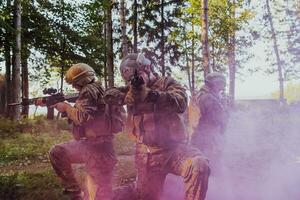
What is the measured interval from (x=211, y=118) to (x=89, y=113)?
263 cm

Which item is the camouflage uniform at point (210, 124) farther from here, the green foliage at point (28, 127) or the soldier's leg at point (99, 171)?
the green foliage at point (28, 127)

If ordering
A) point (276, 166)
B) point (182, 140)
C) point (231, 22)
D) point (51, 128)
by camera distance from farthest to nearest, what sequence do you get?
point (231, 22) < point (51, 128) < point (276, 166) < point (182, 140)

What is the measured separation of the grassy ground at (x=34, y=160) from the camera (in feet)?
20.4

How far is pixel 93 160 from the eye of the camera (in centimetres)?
523

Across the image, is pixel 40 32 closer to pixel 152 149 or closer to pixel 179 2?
pixel 179 2

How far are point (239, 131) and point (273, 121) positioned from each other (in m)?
3.64

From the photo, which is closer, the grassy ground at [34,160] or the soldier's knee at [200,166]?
the soldier's knee at [200,166]

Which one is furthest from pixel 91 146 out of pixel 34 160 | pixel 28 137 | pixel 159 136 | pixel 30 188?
pixel 28 137

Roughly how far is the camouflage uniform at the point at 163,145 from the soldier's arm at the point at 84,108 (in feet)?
1.56

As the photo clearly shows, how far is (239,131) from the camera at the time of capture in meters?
15.8

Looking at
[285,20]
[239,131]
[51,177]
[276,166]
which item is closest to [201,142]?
[51,177]

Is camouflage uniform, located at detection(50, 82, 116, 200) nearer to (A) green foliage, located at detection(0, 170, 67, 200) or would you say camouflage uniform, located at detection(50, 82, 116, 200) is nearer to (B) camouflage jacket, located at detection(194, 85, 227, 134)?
(A) green foliage, located at detection(0, 170, 67, 200)

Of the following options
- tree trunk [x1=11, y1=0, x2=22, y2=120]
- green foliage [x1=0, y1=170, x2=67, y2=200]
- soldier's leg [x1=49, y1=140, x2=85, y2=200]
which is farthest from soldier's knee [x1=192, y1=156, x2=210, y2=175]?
tree trunk [x1=11, y1=0, x2=22, y2=120]

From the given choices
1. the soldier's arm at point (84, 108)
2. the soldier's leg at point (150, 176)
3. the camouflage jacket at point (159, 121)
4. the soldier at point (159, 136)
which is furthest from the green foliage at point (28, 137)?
the camouflage jacket at point (159, 121)
